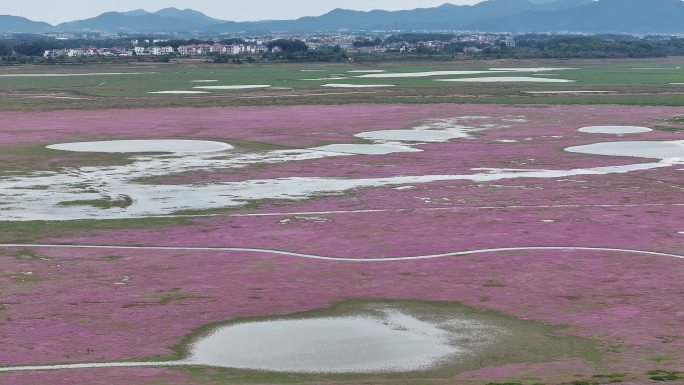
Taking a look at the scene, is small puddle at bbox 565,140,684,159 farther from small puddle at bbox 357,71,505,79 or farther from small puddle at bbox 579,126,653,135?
small puddle at bbox 357,71,505,79

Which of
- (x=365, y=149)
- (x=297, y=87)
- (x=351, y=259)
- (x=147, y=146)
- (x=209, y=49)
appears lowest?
(x=209, y=49)

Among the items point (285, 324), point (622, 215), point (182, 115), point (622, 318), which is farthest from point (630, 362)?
point (182, 115)

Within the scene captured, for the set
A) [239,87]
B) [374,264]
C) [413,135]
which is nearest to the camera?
[374,264]

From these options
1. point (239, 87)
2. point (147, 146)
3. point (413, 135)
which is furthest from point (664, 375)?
point (239, 87)

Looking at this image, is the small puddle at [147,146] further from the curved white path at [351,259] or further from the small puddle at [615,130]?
the curved white path at [351,259]

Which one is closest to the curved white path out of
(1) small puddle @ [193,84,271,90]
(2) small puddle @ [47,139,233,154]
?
(2) small puddle @ [47,139,233,154]

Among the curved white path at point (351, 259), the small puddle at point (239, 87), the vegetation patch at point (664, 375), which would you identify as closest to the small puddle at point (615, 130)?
the curved white path at point (351, 259)

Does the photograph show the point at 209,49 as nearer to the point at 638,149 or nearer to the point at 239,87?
the point at 239,87

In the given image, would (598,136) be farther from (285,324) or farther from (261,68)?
(261,68)
